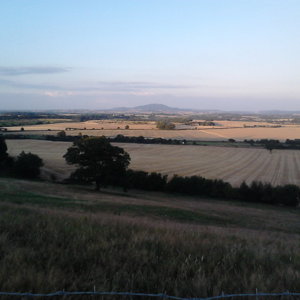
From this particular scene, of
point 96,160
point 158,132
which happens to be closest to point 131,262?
point 96,160

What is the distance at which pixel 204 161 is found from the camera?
54.3 m

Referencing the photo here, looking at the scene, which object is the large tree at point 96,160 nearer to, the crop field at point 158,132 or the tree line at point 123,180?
the tree line at point 123,180

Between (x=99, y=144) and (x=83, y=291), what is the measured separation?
27.6 meters

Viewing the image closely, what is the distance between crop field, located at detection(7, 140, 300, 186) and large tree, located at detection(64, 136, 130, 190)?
30.6 feet

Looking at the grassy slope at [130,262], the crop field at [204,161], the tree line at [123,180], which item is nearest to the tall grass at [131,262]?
the grassy slope at [130,262]

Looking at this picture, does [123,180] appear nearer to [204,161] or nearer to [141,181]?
[141,181]

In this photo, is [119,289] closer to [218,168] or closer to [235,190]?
[235,190]

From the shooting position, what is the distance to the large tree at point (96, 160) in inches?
1198

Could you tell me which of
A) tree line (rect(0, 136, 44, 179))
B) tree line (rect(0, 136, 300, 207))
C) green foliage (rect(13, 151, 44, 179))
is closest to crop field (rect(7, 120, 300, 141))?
tree line (rect(0, 136, 44, 179))

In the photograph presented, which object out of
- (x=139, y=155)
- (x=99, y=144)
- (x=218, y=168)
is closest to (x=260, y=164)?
(x=218, y=168)

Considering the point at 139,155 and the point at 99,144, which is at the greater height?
the point at 99,144

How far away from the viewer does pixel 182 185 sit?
33188 mm

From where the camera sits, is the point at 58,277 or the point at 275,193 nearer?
the point at 58,277

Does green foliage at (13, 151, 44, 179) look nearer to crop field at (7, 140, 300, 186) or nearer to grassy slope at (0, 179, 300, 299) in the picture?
crop field at (7, 140, 300, 186)
